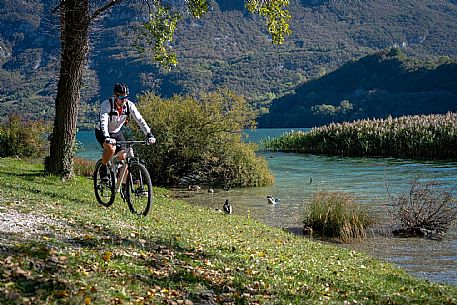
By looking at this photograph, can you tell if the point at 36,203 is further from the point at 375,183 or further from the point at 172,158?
the point at 375,183

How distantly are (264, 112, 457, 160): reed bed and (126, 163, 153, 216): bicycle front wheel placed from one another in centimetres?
3661

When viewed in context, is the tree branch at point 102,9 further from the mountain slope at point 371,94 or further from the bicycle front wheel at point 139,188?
the mountain slope at point 371,94

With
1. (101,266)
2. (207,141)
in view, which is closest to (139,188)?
(101,266)

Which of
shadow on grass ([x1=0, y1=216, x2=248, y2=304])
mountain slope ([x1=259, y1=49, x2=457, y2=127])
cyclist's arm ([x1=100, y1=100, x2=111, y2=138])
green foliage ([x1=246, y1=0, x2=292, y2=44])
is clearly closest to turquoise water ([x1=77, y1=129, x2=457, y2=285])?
shadow on grass ([x1=0, y1=216, x2=248, y2=304])

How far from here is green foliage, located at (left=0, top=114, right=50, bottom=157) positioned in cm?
3722

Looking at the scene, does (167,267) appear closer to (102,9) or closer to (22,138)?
(102,9)

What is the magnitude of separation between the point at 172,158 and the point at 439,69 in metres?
133

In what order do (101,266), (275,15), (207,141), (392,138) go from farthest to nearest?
(392,138) → (207,141) → (275,15) → (101,266)

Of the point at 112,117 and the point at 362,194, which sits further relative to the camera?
the point at 362,194

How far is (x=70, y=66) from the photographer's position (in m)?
18.0

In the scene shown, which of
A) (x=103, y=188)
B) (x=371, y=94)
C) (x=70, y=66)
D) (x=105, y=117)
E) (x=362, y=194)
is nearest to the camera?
(x=105, y=117)

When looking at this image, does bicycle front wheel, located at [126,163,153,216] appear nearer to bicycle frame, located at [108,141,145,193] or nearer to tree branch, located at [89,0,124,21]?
bicycle frame, located at [108,141,145,193]

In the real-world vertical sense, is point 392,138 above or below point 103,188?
above

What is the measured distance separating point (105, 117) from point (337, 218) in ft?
26.5
